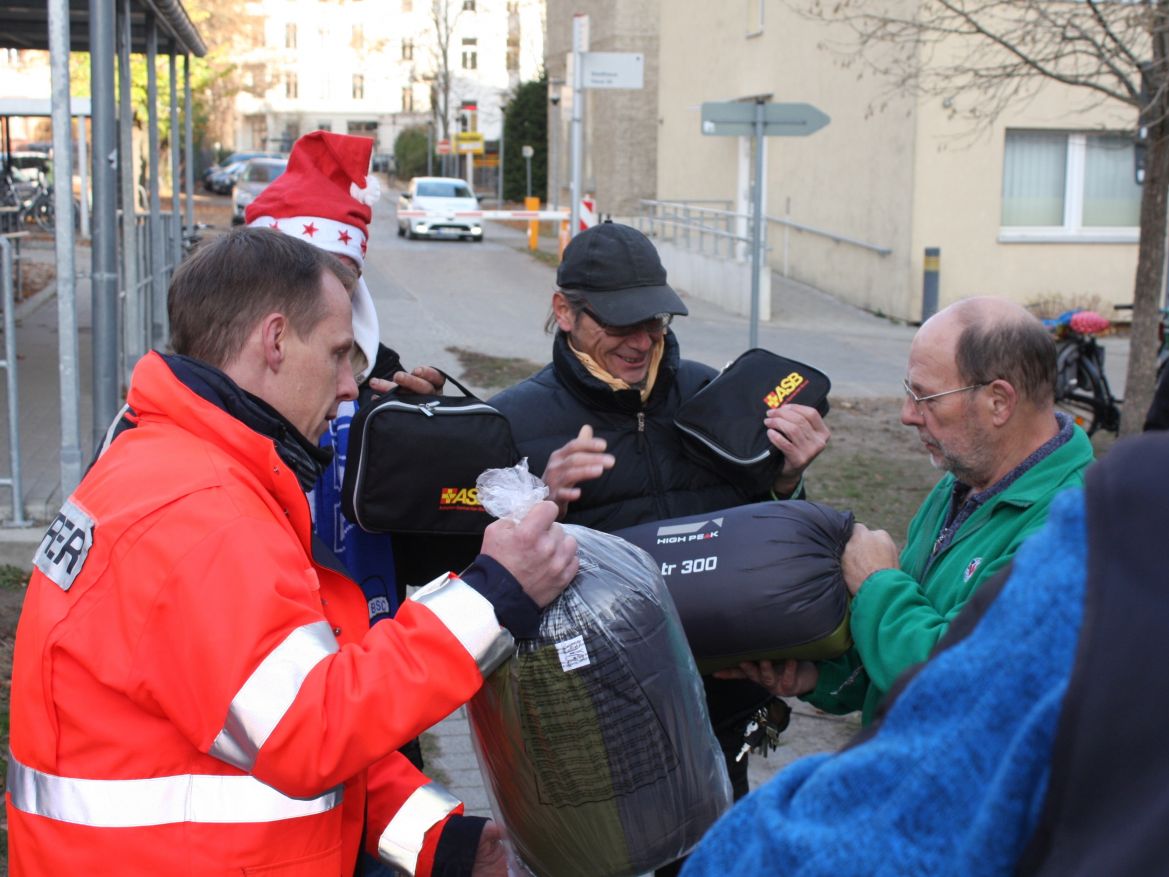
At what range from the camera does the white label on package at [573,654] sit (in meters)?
2.25

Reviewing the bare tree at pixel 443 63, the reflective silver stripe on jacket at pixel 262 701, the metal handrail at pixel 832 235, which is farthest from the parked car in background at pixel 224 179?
the reflective silver stripe on jacket at pixel 262 701

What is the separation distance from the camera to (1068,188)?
18.4m

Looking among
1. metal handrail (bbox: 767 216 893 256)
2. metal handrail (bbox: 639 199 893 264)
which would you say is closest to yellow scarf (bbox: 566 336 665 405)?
metal handrail (bbox: 639 199 893 264)

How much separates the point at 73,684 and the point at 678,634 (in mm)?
1106

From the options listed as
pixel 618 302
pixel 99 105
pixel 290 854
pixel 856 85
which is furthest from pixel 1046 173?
pixel 290 854

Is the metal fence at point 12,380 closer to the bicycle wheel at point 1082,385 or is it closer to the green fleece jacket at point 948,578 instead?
the green fleece jacket at point 948,578

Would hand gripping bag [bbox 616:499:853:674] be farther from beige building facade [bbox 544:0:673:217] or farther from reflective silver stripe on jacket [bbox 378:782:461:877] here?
beige building facade [bbox 544:0:673:217]

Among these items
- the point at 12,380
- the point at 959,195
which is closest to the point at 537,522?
the point at 12,380

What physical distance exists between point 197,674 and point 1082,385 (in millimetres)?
9978

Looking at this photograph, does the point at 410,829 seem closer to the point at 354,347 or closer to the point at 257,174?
Result: the point at 354,347

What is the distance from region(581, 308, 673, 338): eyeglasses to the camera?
309cm

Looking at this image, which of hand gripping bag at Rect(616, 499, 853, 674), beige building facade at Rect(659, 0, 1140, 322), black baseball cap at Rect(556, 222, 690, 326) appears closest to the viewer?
hand gripping bag at Rect(616, 499, 853, 674)

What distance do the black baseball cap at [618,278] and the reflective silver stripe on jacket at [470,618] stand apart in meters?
1.22

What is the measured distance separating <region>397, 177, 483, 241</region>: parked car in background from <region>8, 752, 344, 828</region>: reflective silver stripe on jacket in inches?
1052
